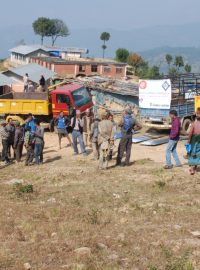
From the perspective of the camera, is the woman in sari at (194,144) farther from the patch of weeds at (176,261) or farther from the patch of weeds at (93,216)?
the patch of weeds at (176,261)

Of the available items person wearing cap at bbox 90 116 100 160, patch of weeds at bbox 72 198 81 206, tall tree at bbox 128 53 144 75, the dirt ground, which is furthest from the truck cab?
tall tree at bbox 128 53 144 75

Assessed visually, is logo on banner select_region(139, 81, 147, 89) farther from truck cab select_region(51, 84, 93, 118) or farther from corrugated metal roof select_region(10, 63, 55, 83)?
corrugated metal roof select_region(10, 63, 55, 83)

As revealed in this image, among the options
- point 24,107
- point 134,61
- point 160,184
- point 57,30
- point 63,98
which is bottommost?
point 160,184

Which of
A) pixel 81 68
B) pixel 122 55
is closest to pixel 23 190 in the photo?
pixel 81 68

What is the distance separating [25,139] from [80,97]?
837 cm

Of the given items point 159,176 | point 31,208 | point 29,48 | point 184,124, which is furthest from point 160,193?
point 29,48

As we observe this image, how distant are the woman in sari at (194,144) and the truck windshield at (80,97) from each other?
449 inches

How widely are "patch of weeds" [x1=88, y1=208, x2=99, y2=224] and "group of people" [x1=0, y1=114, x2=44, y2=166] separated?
21.3 feet

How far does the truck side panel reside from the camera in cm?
2419

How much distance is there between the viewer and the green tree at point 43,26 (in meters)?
134

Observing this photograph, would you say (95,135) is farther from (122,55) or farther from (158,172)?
(122,55)

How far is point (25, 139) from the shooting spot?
16.7m

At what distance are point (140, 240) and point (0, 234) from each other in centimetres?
245

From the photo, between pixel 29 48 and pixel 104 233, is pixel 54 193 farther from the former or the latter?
pixel 29 48
